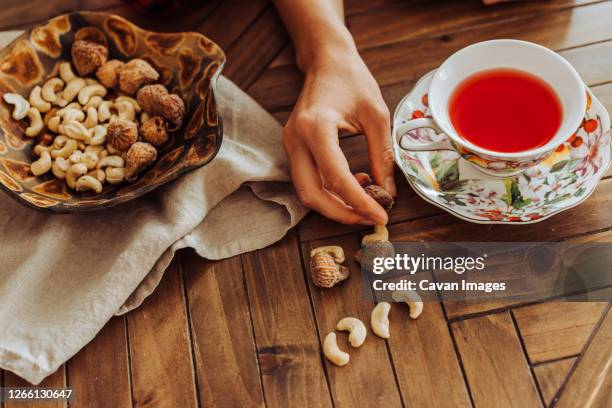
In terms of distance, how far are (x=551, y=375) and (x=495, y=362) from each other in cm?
6

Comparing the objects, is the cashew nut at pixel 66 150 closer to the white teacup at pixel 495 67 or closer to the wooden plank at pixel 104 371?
the wooden plank at pixel 104 371

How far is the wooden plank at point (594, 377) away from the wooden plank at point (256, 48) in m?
0.56

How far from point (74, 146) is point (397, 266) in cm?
43

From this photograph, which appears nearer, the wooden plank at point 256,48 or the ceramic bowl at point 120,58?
the ceramic bowl at point 120,58

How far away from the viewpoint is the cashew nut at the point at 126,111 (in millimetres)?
835

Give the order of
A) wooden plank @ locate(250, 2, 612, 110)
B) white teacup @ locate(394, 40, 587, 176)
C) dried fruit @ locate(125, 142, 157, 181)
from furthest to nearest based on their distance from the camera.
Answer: wooden plank @ locate(250, 2, 612, 110) → dried fruit @ locate(125, 142, 157, 181) → white teacup @ locate(394, 40, 587, 176)

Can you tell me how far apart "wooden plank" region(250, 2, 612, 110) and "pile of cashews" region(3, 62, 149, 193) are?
7.6 inches

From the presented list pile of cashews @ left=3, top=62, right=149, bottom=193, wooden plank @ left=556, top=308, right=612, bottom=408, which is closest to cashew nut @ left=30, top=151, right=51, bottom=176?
pile of cashews @ left=3, top=62, right=149, bottom=193

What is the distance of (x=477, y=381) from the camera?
719 mm

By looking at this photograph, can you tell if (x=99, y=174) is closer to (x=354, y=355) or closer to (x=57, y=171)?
(x=57, y=171)

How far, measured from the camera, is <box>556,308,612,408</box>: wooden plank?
0.70m

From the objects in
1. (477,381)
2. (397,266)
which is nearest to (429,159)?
(397,266)

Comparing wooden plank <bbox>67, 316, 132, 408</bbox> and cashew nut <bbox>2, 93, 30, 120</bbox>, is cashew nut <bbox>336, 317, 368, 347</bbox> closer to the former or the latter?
wooden plank <bbox>67, 316, 132, 408</bbox>

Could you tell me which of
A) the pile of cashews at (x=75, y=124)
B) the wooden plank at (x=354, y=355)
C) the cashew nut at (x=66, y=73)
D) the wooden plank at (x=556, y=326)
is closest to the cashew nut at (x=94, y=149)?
the pile of cashews at (x=75, y=124)
